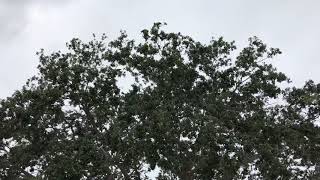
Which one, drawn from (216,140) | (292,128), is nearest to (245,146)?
(216,140)

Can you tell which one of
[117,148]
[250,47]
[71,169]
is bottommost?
[71,169]

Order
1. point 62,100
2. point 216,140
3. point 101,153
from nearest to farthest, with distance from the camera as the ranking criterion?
point 216,140 < point 101,153 < point 62,100

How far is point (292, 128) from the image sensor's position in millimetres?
21562

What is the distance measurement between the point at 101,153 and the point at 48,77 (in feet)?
14.2

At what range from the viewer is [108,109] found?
22188 mm

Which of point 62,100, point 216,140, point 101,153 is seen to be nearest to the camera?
point 216,140

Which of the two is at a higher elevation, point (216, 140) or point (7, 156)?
point (7, 156)

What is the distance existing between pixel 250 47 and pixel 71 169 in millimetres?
9612

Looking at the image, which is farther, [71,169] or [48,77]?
[48,77]

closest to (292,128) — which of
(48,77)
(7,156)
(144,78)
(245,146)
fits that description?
(245,146)

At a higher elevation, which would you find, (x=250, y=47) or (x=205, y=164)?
(x=250, y=47)

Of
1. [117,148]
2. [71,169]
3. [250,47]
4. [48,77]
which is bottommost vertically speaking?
[71,169]

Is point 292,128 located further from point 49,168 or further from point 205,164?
point 49,168

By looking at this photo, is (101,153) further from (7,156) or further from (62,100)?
(7,156)
